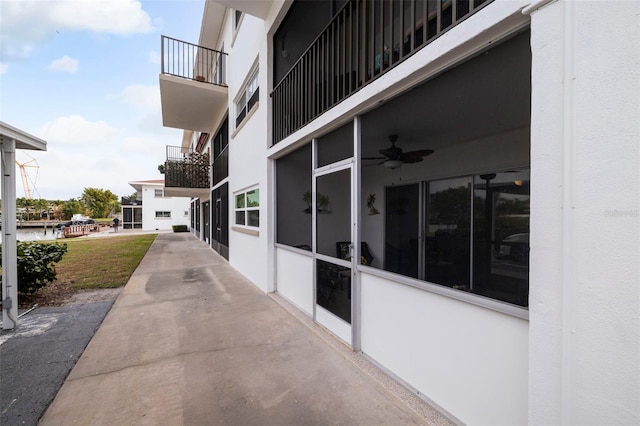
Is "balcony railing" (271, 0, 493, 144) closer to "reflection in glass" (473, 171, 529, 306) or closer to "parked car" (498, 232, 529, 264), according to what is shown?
"reflection in glass" (473, 171, 529, 306)

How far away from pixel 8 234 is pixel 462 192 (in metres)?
6.56

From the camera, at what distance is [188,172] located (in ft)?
45.4

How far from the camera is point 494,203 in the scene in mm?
4250

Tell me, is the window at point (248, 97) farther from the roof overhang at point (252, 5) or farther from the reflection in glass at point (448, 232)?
the reflection in glass at point (448, 232)

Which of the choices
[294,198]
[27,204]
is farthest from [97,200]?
[294,198]

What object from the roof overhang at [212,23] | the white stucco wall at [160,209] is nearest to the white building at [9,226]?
the roof overhang at [212,23]

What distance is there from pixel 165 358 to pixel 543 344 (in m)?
3.44

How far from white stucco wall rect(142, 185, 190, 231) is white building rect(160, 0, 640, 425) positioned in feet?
76.5

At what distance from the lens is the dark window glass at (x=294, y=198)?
478 cm

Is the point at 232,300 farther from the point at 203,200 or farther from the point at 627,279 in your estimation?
the point at 203,200

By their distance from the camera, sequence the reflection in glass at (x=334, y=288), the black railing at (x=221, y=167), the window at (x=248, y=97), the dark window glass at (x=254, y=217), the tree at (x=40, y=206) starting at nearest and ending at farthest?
the reflection in glass at (x=334, y=288) < the dark window glass at (x=254, y=217) < the window at (x=248, y=97) < the black railing at (x=221, y=167) < the tree at (x=40, y=206)

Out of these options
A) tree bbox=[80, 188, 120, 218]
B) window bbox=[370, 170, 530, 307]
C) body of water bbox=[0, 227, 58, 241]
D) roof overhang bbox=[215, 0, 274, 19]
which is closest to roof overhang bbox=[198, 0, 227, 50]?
roof overhang bbox=[215, 0, 274, 19]

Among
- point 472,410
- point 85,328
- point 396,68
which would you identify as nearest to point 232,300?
point 85,328

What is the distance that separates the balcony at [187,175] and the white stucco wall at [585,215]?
14.1 m
